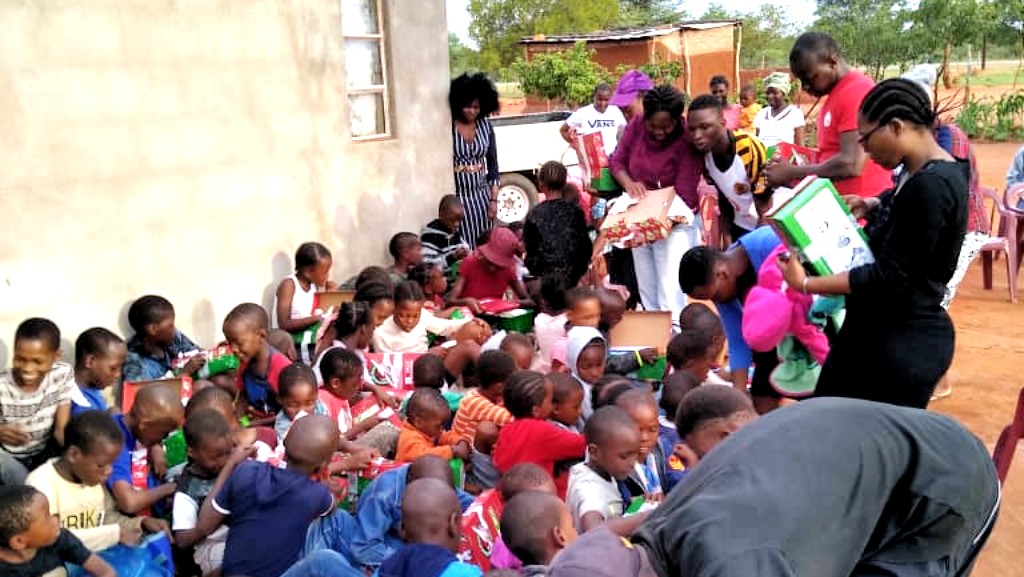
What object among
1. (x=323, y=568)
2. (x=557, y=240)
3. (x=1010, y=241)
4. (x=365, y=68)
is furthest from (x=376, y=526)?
(x=1010, y=241)

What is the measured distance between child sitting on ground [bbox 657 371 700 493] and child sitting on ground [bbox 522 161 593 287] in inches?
80.7

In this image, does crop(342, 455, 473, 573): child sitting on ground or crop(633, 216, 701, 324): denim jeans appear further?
crop(633, 216, 701, 324): denim jeans

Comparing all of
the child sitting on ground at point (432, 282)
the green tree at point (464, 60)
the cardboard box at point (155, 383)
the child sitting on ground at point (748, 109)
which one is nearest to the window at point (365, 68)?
the child sitting on ground at point (432, 282)

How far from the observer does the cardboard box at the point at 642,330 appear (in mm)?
5363

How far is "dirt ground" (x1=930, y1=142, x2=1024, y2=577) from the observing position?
412 centimetres

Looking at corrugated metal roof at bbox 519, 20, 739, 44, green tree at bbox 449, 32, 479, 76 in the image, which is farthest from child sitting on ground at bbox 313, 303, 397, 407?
green tree at bbox 449, 32, 479, 76

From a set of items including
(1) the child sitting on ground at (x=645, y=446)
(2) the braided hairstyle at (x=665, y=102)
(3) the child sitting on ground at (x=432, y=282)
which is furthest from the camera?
(3) the child sitting on ground at (x=432, y=282)

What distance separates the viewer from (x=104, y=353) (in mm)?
4418

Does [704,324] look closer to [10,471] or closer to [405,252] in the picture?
[405,252]

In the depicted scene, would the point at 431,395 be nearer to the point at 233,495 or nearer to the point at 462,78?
the point at 233,495

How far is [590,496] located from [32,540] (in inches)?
73.7

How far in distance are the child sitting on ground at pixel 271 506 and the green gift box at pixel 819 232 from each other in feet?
6.09

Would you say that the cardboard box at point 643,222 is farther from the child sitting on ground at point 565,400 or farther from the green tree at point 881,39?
the green tree at point 881,39

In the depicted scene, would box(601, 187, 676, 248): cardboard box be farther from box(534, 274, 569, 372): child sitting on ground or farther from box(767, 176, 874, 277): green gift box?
box(767, 176, 874, 277): green gift box
